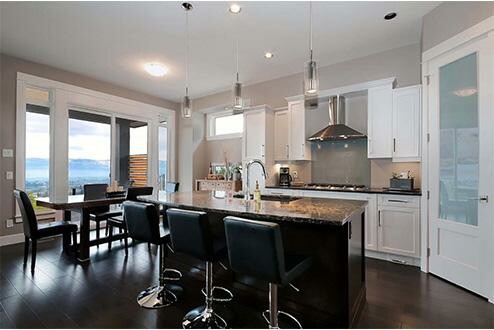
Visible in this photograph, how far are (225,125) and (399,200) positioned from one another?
4.41 m

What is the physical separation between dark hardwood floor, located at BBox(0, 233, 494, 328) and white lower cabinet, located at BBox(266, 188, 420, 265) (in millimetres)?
197

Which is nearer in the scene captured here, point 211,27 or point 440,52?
point 440,52

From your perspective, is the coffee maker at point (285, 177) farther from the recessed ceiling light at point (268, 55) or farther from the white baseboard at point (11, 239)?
the white baseboard at point (11, 239)

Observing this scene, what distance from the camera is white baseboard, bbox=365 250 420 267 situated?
11.1 feet

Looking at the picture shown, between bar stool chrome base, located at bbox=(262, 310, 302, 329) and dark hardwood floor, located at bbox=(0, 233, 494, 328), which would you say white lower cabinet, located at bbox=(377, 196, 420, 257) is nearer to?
dark hardwood floor, located at bbox=(0, 233, 494, 328)

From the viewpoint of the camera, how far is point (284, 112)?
5.02 m

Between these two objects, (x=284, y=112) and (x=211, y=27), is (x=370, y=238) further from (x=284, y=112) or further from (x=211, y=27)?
(x=211, y=27)

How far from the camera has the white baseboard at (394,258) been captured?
3378mm

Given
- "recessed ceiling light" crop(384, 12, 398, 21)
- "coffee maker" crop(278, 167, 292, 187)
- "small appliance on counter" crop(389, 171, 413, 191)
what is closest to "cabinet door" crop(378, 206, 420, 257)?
"small appliance on counter" crop(389, 171, 413, 191)

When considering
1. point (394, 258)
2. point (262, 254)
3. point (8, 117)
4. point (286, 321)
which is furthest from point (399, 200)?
point (8, 117)

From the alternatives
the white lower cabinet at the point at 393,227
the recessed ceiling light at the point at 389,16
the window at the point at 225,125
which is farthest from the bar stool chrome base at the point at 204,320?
the window at the point at 225,125

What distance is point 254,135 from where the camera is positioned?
5055 millimetres

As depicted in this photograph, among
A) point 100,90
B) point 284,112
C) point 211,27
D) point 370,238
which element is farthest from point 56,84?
point 370,238

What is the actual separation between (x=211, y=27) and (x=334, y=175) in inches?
125
